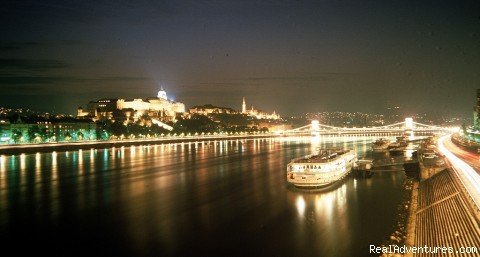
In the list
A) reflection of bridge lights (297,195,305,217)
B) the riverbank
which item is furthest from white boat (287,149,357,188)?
the riverbank

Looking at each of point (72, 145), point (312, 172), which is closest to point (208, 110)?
point (72, 145)

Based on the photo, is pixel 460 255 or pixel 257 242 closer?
pixel 460 255

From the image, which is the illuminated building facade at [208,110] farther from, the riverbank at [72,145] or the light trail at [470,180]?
the light trail at [470,180]

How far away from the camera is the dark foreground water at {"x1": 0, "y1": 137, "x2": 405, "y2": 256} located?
41.0 feet

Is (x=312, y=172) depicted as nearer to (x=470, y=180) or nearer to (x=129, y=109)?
(x=470, y=180)

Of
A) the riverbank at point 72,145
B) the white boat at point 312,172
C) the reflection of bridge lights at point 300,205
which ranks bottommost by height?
the reflection of bridge lights at point 300,205

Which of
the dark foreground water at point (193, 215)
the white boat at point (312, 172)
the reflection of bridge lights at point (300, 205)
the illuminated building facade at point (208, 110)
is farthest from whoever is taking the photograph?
the illuminated building facade at point (208, 110)

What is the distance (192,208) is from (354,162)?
14.6 meters

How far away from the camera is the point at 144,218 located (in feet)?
52.7

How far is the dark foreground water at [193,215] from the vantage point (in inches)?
492

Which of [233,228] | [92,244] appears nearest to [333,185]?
[233,228]

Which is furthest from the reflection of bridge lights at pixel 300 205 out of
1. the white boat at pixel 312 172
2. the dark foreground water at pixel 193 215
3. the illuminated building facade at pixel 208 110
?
the illuminated building facade at pixel 208 110

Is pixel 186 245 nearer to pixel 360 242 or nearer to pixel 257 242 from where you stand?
pixel 257 242

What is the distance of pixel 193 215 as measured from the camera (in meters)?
16.6
